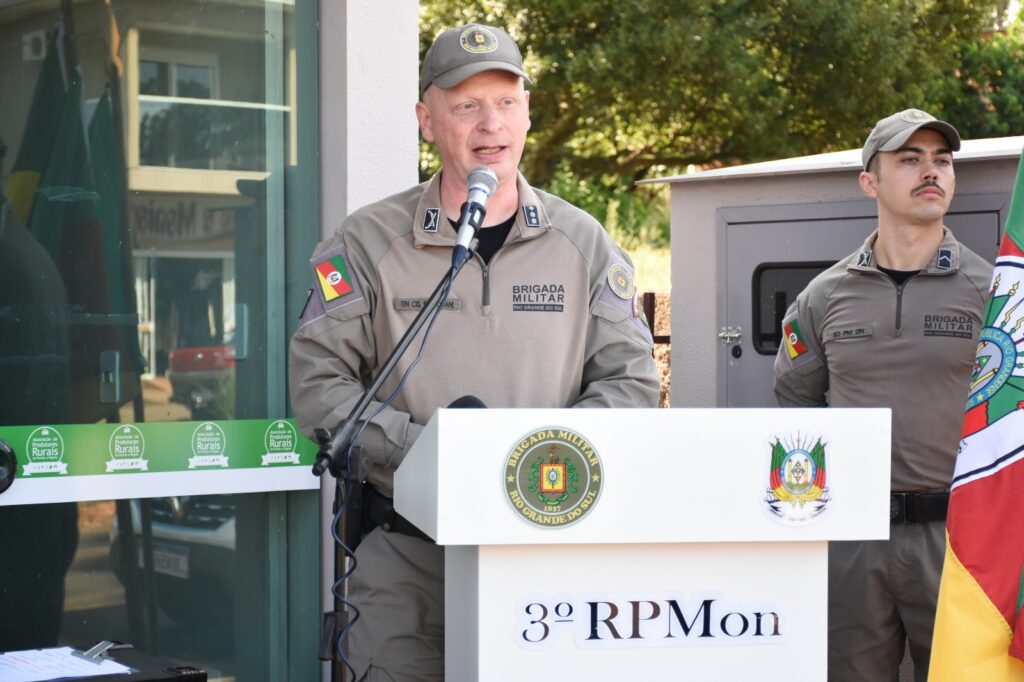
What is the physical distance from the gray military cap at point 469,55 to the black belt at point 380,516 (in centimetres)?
96

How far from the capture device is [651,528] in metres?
2.26

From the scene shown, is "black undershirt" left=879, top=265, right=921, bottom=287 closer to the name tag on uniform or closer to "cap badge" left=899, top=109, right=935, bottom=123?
"cap badge" left=899, top=109, right=935, bottom=123

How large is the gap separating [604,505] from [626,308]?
1157 millimetres

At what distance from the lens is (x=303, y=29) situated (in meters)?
4.47

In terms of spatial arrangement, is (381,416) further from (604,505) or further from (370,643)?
(604,505)

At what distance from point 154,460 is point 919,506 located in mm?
2240

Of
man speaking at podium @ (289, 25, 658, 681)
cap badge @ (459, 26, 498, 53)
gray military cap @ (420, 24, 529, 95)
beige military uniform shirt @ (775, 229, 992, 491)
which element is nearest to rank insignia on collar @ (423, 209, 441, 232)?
man speaking at podium @ (289, 25, 658, 681)

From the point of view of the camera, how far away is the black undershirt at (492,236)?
3.31 m

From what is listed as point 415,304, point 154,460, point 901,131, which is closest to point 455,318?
point 415,304

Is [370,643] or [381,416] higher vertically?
[381,416]

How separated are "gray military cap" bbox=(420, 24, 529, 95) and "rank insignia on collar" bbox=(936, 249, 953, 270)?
4.83ft

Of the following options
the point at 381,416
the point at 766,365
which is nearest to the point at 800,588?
the point at 381,416

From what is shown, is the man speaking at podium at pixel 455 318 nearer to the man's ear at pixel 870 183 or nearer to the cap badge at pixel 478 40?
the cap badge at pixel 478 40

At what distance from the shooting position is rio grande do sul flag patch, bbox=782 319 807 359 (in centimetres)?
444
